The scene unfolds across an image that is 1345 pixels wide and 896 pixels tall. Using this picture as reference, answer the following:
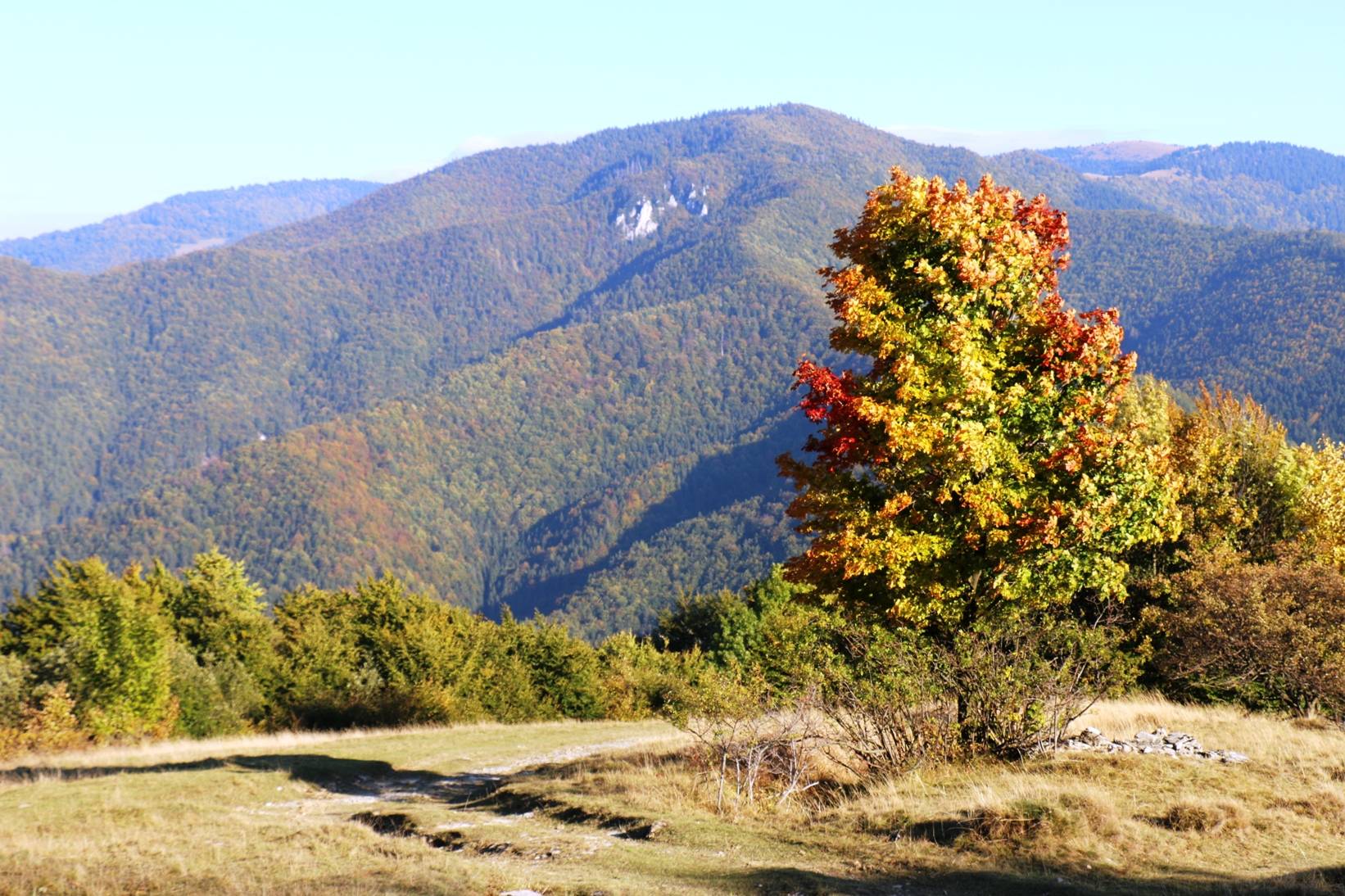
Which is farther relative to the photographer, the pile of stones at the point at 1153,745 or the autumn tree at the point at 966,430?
the pile of stones at the point at 1153,745

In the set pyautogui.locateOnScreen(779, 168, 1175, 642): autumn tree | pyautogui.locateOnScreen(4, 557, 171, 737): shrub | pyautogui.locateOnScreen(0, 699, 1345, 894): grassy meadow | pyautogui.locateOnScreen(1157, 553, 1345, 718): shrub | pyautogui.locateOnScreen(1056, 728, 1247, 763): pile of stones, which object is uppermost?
pyautogui.locateOnScreen(779, 168, 1175, 642): autumn tree

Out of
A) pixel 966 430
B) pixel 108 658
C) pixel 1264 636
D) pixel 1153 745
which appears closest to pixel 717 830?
pixel 966 430

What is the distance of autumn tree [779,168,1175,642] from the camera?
1623cm

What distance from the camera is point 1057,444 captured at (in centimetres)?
1694

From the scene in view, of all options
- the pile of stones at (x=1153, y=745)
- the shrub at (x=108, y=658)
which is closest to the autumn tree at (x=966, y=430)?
the pile of stones at (x=1153, y=745)

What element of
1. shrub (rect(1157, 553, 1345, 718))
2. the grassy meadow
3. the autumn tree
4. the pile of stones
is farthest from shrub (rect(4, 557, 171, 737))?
shrub (rect(1157, 553, 1345, 718))

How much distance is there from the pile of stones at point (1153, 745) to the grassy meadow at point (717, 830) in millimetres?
508

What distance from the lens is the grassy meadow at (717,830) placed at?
11.5 meters

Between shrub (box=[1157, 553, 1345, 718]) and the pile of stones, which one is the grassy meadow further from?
shrub (box=[1157, 553, 1345, 718])

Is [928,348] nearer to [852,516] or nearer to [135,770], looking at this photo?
[852,516]

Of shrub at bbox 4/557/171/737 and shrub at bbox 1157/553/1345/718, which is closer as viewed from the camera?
shrub at bbox 1157/553/1345/718

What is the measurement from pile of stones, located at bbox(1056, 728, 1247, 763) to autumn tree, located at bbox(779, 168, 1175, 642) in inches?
99.1

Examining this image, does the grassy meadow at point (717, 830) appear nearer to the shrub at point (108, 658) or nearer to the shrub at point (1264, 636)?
the shrub at point (1264, 636)

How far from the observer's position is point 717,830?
575 inches
